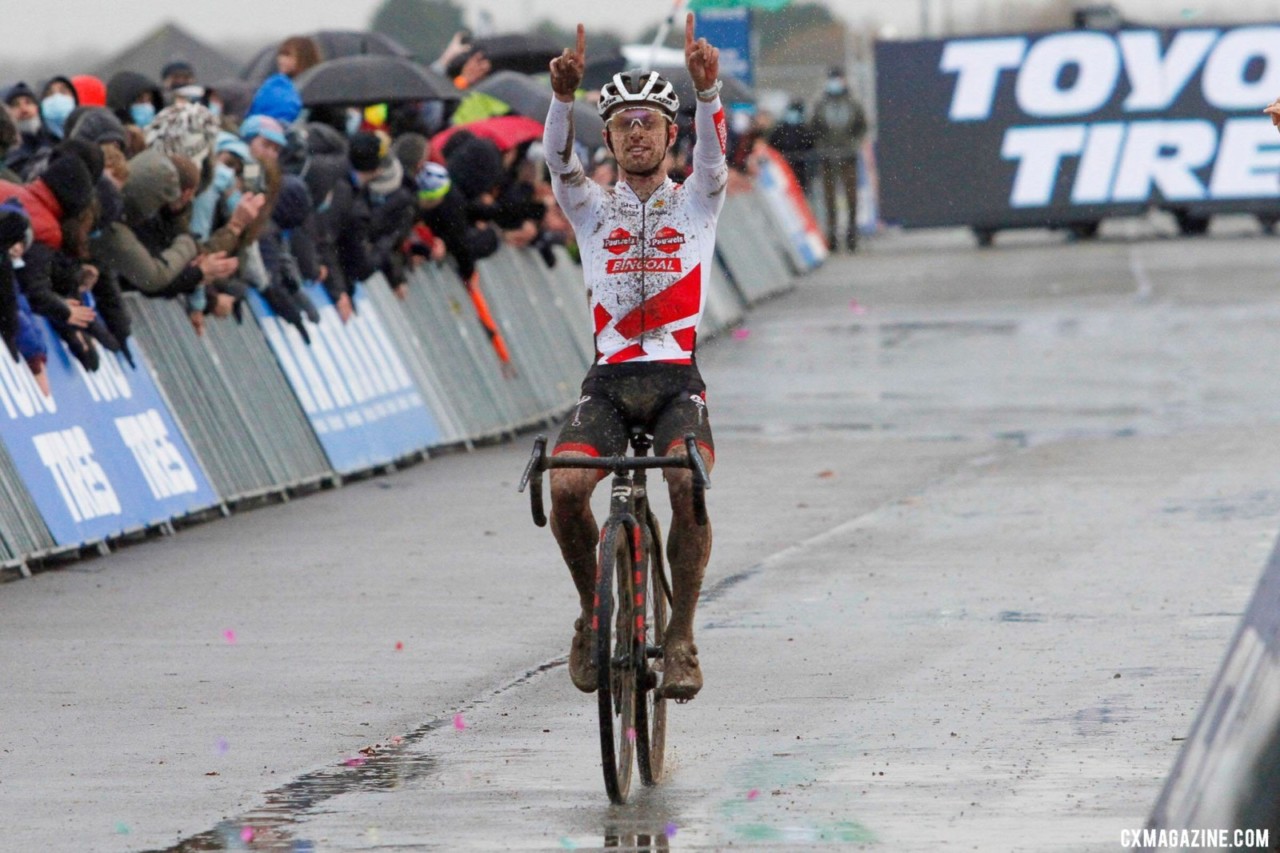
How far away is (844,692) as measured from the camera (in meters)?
9.44

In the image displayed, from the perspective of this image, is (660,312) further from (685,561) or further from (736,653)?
(736,653)

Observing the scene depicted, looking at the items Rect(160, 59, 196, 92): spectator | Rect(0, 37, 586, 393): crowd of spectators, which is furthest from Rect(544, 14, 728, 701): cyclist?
Rect(160, 59, 196, 92): spectator

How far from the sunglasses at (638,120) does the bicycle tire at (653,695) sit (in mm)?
1201

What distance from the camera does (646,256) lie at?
8.29 meters

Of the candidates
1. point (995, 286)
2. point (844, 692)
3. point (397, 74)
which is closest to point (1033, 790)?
point (844, 692)

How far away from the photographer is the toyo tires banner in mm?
42500

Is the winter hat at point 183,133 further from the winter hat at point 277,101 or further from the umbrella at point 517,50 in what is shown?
the umbrella at point 517,50

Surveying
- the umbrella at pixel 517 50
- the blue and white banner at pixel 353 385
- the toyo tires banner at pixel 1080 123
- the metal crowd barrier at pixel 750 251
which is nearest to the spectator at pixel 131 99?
the blue and white banner at pixel 353 385

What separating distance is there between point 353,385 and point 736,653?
6885 millimetres

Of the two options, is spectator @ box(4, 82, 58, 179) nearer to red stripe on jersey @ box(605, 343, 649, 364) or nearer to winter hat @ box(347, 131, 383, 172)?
winter hat @ box(347, 131, 383, 172)

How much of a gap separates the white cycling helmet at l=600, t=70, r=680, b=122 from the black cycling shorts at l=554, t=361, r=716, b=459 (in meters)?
0.79

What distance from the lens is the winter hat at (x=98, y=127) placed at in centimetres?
1357

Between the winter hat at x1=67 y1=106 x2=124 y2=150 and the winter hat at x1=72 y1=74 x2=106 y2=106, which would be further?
the winter hat at x1=72 y1=74 x2=106 y2=106

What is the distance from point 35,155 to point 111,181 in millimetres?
689
